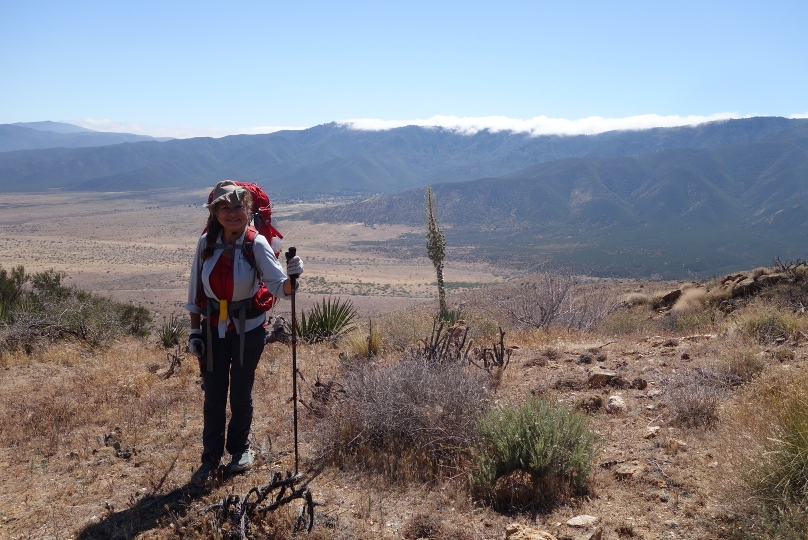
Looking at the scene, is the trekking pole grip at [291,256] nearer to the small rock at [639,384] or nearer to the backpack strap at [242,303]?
the backpack strap at [242,303]

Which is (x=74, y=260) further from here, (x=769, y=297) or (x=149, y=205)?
(x=149, y=205)

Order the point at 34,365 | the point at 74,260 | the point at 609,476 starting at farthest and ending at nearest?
the point at 74,260 < the point at 34,365 < the point at 609,476

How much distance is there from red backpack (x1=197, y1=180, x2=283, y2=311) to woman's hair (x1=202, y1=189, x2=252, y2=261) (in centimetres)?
2

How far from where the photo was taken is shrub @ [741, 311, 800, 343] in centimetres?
654

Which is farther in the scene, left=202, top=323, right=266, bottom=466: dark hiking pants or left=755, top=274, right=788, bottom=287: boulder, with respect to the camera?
left=755, top=274, right=788, bottom=287: boulder

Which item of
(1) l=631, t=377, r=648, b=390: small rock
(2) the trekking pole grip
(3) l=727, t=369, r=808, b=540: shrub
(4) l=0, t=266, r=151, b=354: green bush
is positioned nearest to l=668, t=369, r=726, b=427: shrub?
(1) l=631, t=377, r=648, b=390: small rock

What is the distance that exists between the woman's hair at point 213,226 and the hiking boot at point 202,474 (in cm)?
143

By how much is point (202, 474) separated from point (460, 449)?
5.79 ft

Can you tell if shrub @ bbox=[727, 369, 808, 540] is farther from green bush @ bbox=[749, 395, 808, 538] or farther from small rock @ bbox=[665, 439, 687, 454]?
small rock @ bbox=[665, 439, 687, 454]

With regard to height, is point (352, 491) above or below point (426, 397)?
below

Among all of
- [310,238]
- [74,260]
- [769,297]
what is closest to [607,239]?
[310,238]

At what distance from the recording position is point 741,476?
304 cm

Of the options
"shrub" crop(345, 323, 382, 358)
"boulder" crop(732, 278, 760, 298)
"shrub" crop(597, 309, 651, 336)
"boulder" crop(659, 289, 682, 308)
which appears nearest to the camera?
"shrub" crop(345, 323, 382, 358)

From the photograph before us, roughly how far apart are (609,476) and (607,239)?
8798cm
